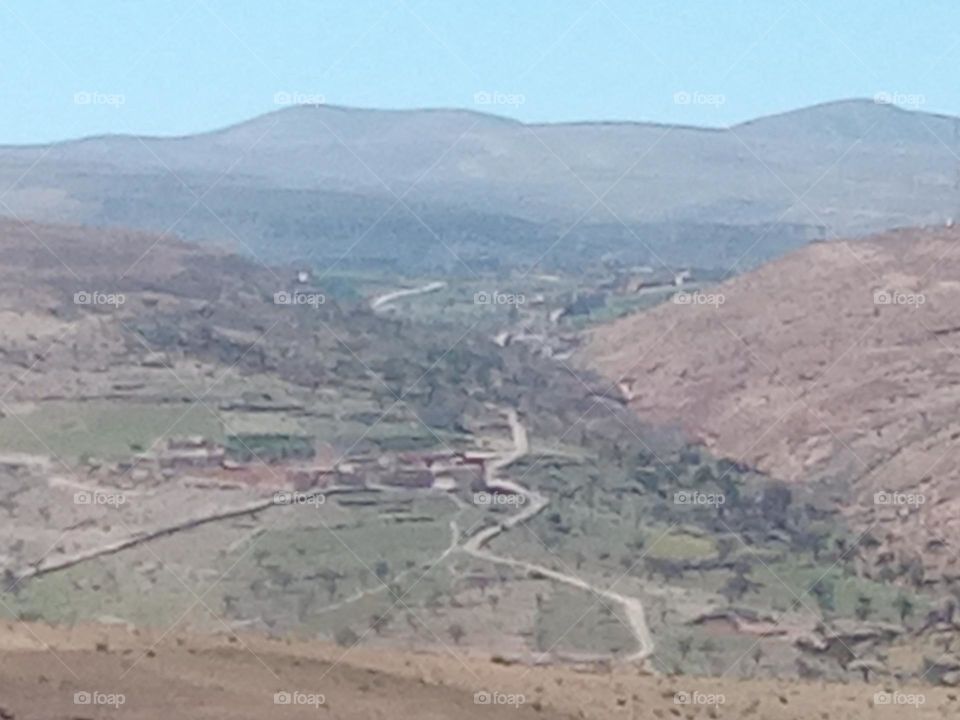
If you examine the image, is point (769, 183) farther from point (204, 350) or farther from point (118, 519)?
point (118, 519)

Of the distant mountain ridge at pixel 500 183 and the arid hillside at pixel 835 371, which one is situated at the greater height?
the distant mountain ridge at pixel 500 183

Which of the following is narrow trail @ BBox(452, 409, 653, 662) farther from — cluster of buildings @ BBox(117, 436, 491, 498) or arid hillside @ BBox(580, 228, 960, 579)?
arid hillside @ BBox(580, 228, 960, 579)

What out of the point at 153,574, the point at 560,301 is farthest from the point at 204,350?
the point at 560,301

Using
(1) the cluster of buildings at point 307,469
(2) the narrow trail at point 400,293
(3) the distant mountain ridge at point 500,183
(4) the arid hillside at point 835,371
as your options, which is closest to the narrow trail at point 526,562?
(1) the cluster of buildings at point 307,469

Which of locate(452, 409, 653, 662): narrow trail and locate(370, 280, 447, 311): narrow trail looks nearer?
locate(452, 409, 653, 662): narrow trail

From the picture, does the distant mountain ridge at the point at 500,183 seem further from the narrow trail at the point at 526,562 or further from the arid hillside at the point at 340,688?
the arid hillside at the point at 340,688

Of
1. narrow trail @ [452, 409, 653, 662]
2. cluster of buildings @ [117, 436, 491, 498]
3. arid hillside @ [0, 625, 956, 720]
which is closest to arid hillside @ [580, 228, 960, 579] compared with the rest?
narrow trail @ [452, 409, 653, 662]
